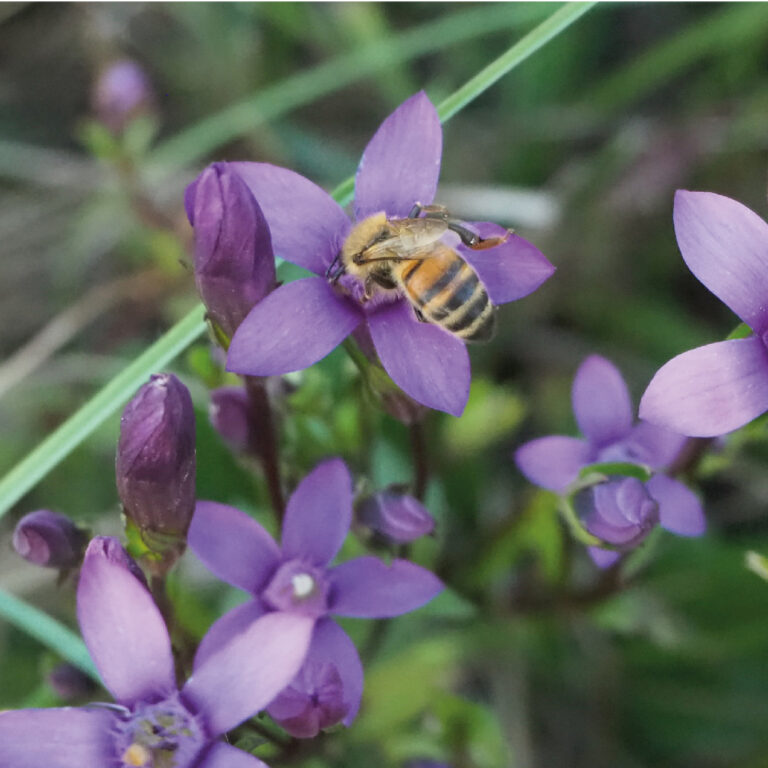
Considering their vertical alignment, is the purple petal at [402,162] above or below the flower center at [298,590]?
above

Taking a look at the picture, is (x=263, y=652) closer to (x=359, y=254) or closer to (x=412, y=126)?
(x=359, y=254)

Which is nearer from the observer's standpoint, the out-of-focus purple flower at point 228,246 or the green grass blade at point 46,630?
the out-of-focus purple flower at point 228,246

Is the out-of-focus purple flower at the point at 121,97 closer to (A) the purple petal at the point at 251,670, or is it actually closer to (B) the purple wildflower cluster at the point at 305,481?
(B) the purple wildflower cluster at the point at 305,481

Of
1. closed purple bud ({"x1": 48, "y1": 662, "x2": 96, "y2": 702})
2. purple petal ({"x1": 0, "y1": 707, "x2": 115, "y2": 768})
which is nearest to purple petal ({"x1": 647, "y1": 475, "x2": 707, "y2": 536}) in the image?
purple petal ({"x1": 0, "y1": 707, "x2": 115, "y2": 768})

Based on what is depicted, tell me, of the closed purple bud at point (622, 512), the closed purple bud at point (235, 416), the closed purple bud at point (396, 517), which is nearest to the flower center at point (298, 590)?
the closed purple bud at point (396, 517)

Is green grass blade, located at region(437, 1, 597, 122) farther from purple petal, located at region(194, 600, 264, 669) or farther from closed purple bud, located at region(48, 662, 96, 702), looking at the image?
closed purple bud, located at region(48, 662, 96, 702)

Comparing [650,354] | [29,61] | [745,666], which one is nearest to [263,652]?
[745,666]
